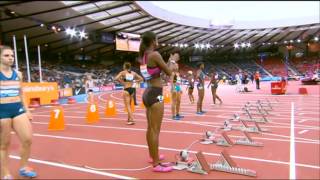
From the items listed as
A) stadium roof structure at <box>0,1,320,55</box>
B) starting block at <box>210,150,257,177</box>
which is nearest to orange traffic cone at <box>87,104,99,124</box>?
starting block at <box>210,150,257,177</box>

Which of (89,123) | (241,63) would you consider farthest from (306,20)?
(89,123)

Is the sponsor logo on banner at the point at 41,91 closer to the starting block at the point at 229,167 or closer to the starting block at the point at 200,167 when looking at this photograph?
the starting block at the point at 200,167

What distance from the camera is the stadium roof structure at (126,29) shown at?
23.9 m

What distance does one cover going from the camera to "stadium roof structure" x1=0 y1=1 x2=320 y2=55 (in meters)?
23.9

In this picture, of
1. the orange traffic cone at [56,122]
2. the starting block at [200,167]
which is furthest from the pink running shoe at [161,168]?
the orange traffic cone at [56,122]

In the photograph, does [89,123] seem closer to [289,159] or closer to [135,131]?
[135,131]

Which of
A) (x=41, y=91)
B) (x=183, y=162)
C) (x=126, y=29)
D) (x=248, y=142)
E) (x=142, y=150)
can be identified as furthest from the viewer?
(x=126, y=29)

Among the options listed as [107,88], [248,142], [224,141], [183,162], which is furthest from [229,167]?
[107,88]

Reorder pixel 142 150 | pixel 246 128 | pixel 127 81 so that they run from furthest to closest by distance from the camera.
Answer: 1. pixel 127 81
2. pixel 246 128
3. pixel 142 150

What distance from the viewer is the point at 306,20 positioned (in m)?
41.0

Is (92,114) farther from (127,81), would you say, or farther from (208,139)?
(208,139)

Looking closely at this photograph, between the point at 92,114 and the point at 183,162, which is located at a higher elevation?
the point at 92,114

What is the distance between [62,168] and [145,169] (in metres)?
1.22

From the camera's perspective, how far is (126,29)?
120ft
